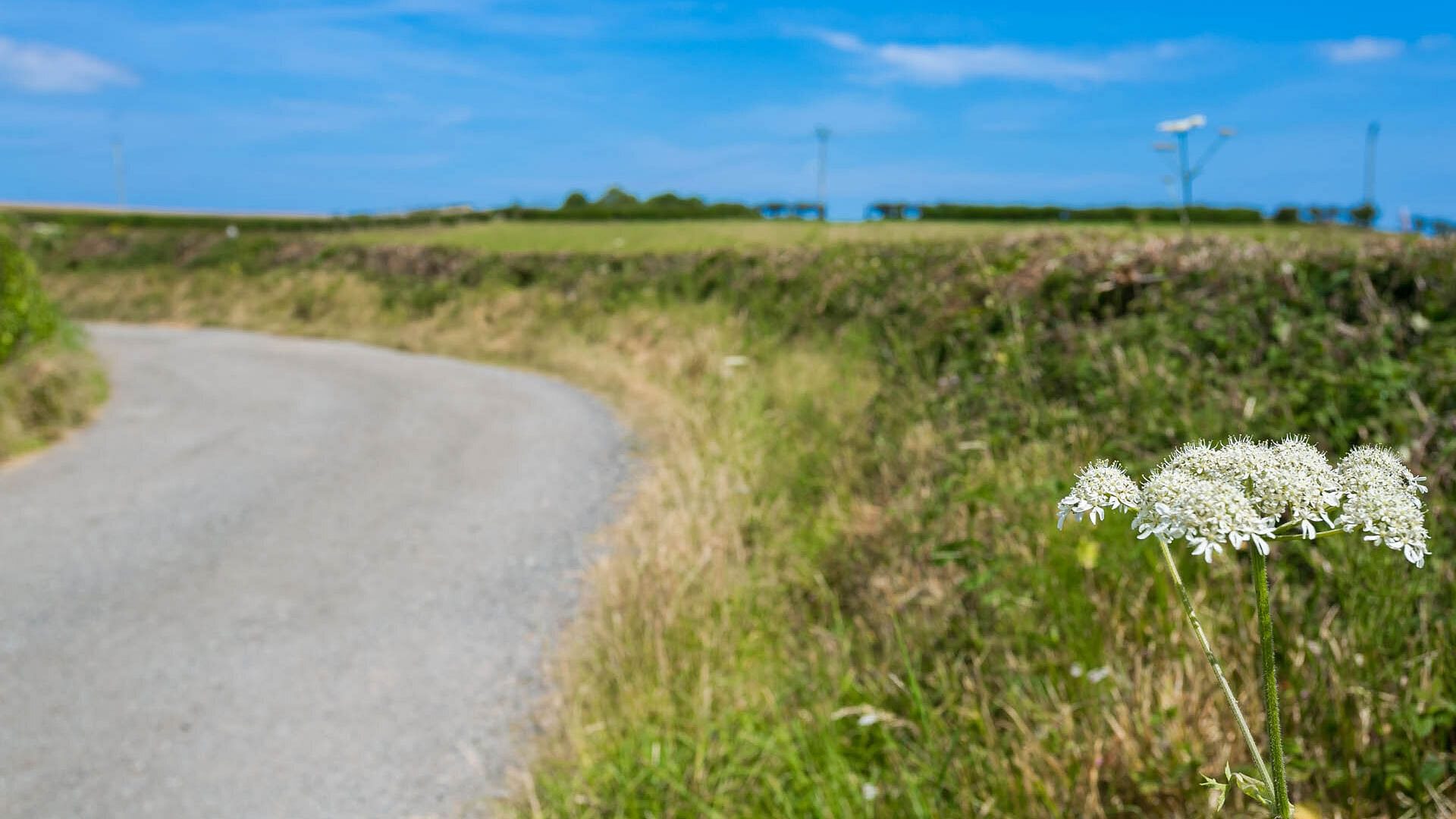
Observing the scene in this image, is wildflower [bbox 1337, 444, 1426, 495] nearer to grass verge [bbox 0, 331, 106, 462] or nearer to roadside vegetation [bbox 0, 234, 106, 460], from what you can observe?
grass verge [bbox 0, 331, 106, 462]

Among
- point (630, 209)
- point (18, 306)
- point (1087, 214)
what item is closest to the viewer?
point (18, 306)

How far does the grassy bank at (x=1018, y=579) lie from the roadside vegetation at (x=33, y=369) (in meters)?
7.11

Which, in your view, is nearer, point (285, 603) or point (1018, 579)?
point (1018, 579)

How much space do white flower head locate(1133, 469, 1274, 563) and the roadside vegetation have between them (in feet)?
39.7

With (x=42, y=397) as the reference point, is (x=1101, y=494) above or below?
above

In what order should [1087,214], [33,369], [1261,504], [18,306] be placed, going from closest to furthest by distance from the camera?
[1261,504] → [33,369] → [18,306] → [1087,214]

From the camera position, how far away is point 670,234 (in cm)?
2239

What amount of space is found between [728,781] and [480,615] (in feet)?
9.73

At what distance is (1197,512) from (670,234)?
21.7m

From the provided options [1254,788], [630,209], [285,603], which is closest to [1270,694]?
[1254,788]

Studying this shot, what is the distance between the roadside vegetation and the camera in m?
11.0

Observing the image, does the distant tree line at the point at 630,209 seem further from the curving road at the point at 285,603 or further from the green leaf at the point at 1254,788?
the green leaf at the point at 1254,788

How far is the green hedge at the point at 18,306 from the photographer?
454 inches

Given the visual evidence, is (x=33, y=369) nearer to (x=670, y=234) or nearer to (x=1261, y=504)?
(x=670, y=234)
